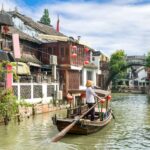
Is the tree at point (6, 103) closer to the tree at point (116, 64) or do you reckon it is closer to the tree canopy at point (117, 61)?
the tree at point (116, 64)

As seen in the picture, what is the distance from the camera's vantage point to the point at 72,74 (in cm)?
3828

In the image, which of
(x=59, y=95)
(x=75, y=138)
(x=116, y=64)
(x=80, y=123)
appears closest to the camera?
(x=80, y=123)

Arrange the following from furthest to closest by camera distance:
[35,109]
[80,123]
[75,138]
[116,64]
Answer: [116,64] → [35,109] → [75,138] → [80,123]

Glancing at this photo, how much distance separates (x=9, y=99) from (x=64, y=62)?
1804 cm

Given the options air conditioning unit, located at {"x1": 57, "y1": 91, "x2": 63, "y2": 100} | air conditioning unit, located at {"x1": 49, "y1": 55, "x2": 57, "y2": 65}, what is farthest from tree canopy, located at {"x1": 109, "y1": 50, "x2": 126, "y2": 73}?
air conditioning unit, located at {"x1": 57, "y1": 91, "x2": 63, "y2": 100}

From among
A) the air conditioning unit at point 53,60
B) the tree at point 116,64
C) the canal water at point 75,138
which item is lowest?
the canal water at point 75,138

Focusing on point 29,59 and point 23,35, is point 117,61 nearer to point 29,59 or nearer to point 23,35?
point 23,35

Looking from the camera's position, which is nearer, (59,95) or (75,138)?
(75,138)

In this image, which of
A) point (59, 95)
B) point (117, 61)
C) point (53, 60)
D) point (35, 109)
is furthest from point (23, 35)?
point (117, 61)

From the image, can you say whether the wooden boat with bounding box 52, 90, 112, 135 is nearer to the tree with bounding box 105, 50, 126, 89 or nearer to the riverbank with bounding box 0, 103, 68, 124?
the riverbank with bounding box 0, 103, 68, 124

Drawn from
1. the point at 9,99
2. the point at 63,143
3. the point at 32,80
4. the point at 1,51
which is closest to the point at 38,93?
the point at 32,80

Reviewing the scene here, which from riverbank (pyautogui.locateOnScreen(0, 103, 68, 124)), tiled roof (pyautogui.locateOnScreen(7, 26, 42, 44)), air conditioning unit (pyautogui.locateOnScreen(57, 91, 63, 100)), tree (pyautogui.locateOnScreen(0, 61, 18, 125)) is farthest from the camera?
tiled roof (pyautogui.locateOnScreen(7, 26, 42, 44))

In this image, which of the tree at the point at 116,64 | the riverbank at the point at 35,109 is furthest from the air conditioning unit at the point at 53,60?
the tree at the point at 116,64

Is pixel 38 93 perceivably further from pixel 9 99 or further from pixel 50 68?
pixel 9 99
